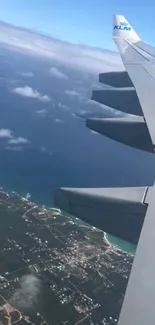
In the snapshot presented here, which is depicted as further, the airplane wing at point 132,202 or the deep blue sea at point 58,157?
the deep blue sea at point 58,157

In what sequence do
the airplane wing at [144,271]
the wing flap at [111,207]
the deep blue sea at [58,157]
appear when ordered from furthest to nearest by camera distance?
1. the deep blue sea at [58,157]
2. the wing flap at [111,207]
3. the airplane wing at [144,271]

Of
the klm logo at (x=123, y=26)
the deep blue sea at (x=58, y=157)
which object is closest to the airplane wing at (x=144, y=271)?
the klm logo at (x=123, y=26)

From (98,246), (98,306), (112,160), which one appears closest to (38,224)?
(98,246)

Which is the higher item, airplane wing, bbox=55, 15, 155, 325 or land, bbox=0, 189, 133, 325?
airplane wing, bbox=55, 15, 155, 325

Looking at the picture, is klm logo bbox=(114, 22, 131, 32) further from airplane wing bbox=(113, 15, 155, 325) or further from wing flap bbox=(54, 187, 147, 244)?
wing flap bbox=(54, 187, 147, 244)


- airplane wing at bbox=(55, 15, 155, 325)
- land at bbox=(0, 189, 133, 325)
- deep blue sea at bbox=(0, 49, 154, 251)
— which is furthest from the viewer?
deep blue sea at bbox=(0, 49, 154, 251)

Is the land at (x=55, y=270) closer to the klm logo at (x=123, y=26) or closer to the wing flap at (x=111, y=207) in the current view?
the wing flap at (x=111, y=207)

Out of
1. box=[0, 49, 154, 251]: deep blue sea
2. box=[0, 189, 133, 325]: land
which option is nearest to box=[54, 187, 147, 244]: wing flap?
box=[0, 189, 133, 325]: land
